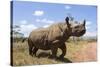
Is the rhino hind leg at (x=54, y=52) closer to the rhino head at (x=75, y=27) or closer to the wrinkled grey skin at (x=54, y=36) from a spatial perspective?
the wrinkled grey skin at (x=54, y=36)

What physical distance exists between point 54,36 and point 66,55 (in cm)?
30

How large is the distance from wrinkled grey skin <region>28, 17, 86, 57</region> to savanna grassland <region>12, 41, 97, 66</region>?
0.06 m

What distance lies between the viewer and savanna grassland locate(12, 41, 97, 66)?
7.93 ft

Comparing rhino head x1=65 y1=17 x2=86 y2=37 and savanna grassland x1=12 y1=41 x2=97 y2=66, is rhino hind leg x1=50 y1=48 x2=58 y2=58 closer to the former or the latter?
savanna grassland x1=12 y1=41 x2=97 y2=66

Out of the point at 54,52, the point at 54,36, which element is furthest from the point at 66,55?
the point at 54,36

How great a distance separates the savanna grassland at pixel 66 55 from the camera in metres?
2.42

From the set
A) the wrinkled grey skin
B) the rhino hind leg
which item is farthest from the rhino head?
the rhino hind leg

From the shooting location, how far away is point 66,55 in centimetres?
263

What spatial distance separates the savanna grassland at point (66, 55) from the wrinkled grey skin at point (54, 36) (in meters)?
0.06

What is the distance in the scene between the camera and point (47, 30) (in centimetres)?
257

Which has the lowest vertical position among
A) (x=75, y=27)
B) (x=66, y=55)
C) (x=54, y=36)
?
(x=66, y=55)

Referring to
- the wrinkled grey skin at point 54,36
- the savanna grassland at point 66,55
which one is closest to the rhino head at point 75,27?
the wrinkled grey skin at point 54,36

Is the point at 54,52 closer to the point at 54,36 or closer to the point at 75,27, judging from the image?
the point at 54,36

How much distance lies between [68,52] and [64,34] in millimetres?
247
